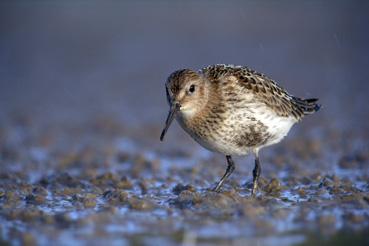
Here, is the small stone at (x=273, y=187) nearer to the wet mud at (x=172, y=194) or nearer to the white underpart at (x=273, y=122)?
the wet mud at (x=172, y=194)

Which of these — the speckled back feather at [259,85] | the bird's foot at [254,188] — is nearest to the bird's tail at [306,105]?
the speckled back feather at [259,85]

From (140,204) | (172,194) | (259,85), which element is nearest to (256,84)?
(259,85)

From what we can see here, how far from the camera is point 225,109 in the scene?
8.39 metres

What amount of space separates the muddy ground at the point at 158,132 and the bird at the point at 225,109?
619 millimetres

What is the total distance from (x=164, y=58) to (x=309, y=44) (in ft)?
15.0

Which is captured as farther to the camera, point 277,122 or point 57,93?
Answer: point 57,93

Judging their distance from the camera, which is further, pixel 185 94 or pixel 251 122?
pixel 251 122

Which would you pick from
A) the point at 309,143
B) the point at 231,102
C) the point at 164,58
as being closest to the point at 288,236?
the point at 231,102

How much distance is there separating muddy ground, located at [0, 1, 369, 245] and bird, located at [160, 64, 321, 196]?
62 cm

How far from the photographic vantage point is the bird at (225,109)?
27.4ft

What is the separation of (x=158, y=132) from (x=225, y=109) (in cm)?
518

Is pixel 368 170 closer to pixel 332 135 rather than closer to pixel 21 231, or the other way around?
pixel 332 135

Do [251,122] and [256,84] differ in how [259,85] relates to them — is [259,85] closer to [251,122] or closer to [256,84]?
[256,84]

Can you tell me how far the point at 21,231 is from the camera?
22.8 feet
